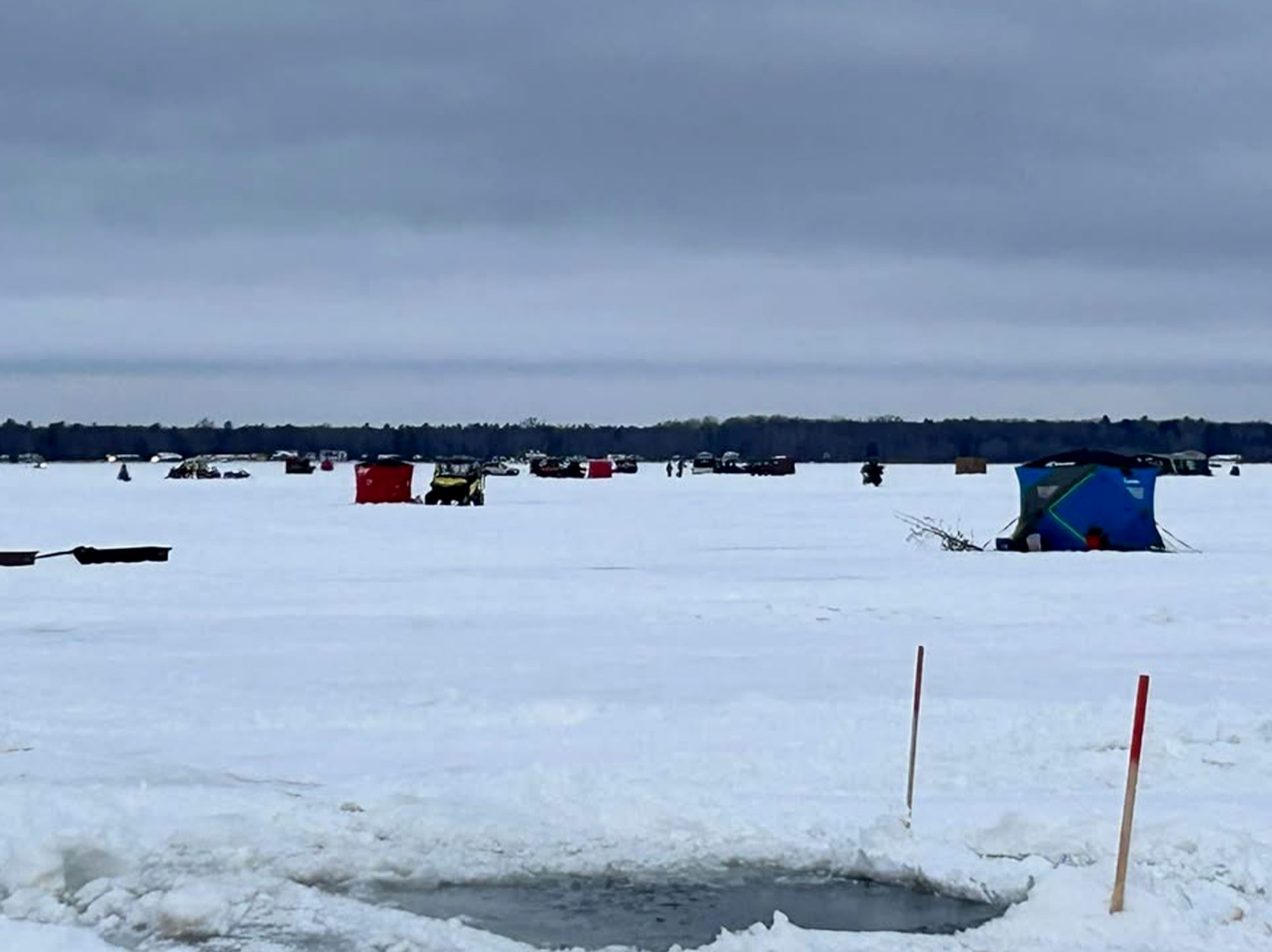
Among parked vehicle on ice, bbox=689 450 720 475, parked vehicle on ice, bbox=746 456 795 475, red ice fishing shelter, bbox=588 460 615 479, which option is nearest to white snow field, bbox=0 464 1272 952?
red ice fishing shelter, bbox=588 460 615 479

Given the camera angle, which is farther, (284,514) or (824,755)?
(284,514)

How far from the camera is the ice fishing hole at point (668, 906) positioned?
24.7ft

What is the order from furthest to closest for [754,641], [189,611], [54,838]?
[189,611] < [754,641] < [54,838]

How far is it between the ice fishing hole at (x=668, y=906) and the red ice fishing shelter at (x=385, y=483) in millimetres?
48851

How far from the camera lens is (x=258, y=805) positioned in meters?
9.43

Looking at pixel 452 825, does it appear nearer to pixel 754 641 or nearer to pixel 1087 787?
pixel 1087 787

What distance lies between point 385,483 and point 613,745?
46.1m

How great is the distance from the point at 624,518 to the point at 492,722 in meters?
32.9

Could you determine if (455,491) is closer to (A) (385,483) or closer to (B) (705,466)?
(A) (385,483)

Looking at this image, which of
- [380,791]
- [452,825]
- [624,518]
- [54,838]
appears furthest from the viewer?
[624,518]

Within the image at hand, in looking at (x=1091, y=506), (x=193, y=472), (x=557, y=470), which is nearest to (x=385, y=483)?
(x=1091, y=506)

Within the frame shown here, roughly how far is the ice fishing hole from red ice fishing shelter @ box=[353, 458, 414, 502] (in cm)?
4885

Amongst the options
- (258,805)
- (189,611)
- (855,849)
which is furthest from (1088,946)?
(189,611)

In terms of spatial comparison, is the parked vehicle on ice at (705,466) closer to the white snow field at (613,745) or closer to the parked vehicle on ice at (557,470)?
the parked vehicle on ice at (557,470)
